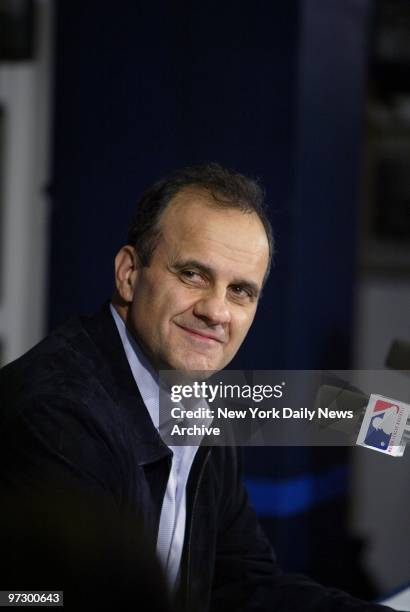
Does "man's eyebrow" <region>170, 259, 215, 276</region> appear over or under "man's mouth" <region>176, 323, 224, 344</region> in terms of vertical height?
over

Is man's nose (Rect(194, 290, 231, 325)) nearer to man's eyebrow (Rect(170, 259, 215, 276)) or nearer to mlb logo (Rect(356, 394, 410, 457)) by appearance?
man's eyebrow (Rect(170, 259, 215, 276))

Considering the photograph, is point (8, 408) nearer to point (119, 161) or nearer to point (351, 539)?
point (119, 161)

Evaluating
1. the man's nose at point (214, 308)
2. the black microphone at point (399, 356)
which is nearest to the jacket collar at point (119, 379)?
the man's nose at point (214, 308)

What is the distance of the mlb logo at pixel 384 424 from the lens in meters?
0.77

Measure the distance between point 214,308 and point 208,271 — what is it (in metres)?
0.04

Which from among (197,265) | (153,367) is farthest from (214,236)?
(153,367)

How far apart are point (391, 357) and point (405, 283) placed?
1.42m

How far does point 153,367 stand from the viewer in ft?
2.74

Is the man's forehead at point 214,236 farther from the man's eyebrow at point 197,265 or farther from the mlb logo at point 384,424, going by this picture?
the mlb logo at point 384,424

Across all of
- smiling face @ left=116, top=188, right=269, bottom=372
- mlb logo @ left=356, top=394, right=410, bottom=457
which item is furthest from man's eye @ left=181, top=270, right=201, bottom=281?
mlb logo @ left=356, top=394, right=410, bottom=457

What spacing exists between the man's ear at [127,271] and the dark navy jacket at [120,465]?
38 mm

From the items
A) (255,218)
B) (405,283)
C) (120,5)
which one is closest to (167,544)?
(255,218)

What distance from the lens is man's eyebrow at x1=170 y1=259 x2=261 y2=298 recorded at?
2.54ft

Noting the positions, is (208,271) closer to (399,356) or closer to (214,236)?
(214,236)
